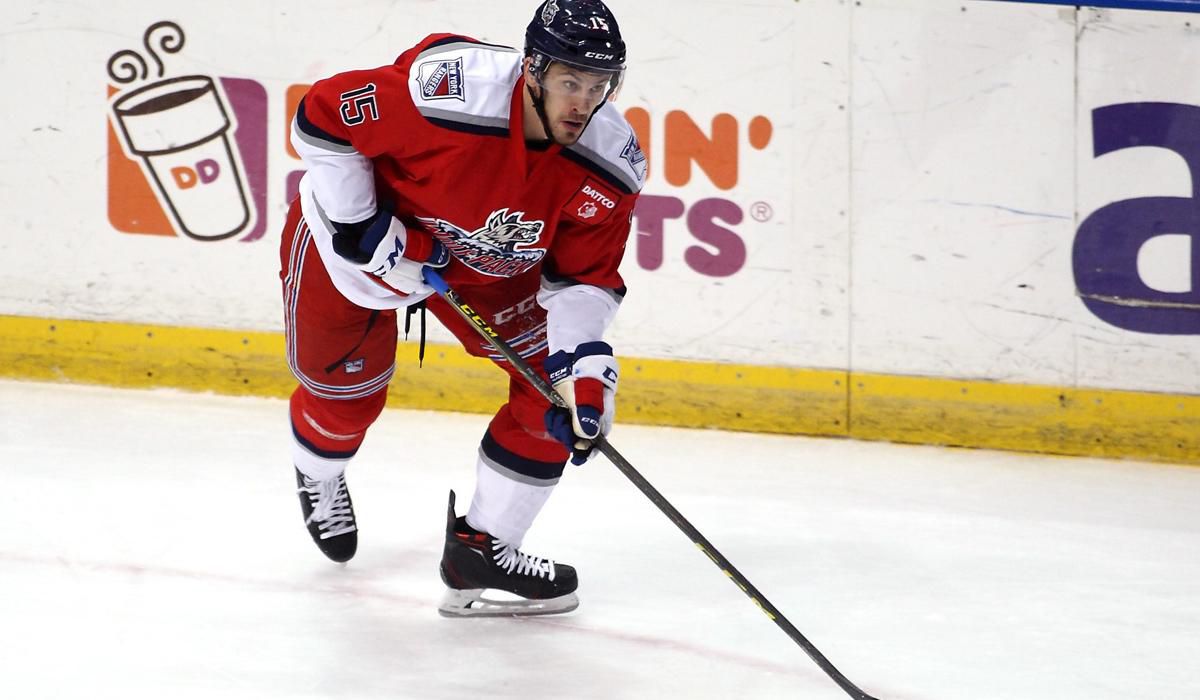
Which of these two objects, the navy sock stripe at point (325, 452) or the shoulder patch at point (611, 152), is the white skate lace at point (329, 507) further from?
the shoulder patch at point (611, 152)

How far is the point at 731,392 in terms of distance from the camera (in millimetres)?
4109

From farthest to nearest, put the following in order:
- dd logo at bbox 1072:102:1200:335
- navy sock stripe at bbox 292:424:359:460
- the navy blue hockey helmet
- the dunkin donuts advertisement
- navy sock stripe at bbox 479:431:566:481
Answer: the dunkin donuts advertisement → dd logo at bbox 1072:102:1200:335 → navy sock stripe at bbox 292:424:359:460 → navy sock stripe at bbox 479:431:566:481 → the navy blue hockey helmet

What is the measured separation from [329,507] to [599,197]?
0.92m

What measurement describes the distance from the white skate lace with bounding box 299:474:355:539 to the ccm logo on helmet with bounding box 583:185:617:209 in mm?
883

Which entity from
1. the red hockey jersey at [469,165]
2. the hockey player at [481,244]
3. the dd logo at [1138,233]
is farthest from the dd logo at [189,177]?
the dd logo at [1138,233]

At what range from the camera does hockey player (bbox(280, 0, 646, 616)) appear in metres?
2.31

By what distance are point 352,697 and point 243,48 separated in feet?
8.17

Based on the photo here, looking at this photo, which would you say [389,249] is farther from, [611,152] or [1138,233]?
[1138,233]

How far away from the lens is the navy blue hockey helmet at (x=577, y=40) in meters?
2.19

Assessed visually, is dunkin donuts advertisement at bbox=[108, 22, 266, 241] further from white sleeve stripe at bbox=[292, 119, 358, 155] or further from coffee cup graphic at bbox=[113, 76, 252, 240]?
white sleeve stripe at bbox=[292, 119, 358, 155]

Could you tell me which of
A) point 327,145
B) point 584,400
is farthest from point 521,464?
point 327,145

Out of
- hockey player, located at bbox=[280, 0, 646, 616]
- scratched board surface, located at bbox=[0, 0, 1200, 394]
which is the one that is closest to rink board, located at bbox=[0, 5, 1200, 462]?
scratched board surface, located at bbox=[0, 0, 1200, 394]

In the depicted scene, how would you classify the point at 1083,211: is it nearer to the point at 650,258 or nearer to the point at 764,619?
the point at 650,258

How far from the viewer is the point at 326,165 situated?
2.39 meters
